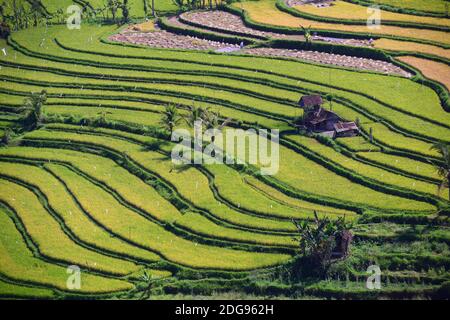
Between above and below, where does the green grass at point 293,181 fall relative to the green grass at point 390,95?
below

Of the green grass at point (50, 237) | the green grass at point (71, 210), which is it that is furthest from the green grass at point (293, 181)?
the green grass at point (50, 237)

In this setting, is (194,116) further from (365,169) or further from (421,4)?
(421,4)

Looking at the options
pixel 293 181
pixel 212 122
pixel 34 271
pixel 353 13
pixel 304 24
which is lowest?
pixel 34 271

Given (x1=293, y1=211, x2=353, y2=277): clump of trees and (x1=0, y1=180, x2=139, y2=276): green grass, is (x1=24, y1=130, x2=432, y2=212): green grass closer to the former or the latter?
(x1=293, y1=211, x2=353, y2=277): clump of trees

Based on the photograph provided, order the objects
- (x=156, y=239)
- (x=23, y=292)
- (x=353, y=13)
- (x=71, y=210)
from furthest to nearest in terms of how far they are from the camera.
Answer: (x=353, y=13) < (x=71, y=210) < (x=156, y=239) < (x=23, y=292)

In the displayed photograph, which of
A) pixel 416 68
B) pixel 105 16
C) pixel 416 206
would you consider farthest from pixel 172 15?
pixel 416 206

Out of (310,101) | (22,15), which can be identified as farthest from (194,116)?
(22,15)

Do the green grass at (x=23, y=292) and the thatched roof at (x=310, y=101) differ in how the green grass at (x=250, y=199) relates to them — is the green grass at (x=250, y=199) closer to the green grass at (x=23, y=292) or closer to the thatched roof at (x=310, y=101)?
the thatched roof at (x=310, y=101)
